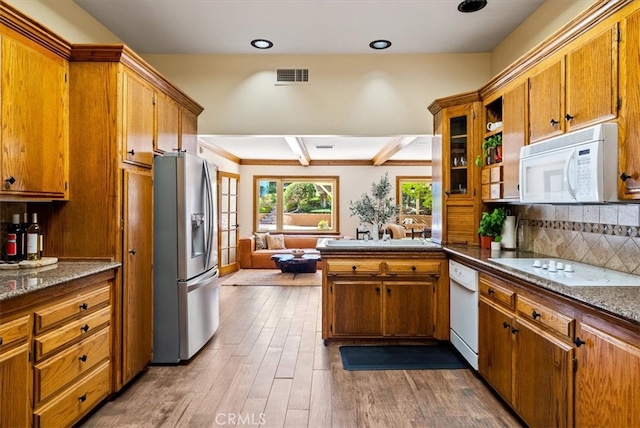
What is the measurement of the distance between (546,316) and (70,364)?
2.49 metres

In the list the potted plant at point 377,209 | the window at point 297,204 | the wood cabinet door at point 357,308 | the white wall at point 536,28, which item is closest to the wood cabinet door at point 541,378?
the wood cabinet door at point 357,308

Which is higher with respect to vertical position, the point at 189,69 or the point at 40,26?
the point at 189,69

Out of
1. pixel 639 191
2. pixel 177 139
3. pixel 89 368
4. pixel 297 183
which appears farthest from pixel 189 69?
pixel 297 183

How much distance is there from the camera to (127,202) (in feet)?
8.75

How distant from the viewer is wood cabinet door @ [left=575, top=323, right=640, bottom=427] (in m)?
1.44

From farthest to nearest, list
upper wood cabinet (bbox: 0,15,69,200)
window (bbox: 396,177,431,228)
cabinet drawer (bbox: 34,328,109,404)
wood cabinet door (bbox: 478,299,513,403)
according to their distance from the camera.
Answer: window (bbox: 396,177,431,228) → wood cabinet door (bbox: 478,299,513,403) → upper wood cabinet (bbox: 0,15,69,200) → cabinet drawer (bbox: 34,328,109,404)

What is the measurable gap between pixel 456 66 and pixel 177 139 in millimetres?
2894

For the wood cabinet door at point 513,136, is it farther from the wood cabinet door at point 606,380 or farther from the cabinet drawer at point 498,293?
the wood cabinet door at point 606,380

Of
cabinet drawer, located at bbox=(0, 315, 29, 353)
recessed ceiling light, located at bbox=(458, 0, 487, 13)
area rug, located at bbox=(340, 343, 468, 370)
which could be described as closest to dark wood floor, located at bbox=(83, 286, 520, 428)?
area rug, located at bbox=(340, 343, 468, 370)

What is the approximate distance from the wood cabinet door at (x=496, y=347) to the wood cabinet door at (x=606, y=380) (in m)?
0.62

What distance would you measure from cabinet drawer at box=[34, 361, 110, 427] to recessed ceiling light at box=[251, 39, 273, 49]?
2.99m

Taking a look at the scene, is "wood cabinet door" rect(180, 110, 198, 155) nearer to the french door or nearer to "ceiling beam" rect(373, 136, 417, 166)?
"ceiling beam" rect(373, 136, 417, 166)

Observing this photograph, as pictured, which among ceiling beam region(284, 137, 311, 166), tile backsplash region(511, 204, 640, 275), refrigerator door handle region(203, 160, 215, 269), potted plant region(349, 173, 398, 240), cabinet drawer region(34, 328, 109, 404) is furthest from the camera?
ceiling beam region(284, 137, 311, 166)

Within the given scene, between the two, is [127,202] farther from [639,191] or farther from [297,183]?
[297,183]
